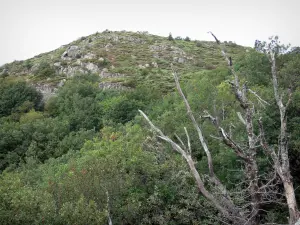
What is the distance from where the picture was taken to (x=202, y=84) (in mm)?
36375

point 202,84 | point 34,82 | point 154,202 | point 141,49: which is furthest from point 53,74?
point 154,202

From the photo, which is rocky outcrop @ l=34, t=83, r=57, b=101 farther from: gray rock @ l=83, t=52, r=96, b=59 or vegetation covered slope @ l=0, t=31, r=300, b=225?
gray rock @ l=83, t=52, r=96, b=59

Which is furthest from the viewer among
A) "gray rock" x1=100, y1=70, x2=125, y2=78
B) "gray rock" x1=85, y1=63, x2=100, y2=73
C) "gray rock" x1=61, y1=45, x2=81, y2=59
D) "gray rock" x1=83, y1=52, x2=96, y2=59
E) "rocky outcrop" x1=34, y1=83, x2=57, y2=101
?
"gray rock" x1=61, y1=45, x2=81, y2=59

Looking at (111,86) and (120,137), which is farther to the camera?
(111,86)

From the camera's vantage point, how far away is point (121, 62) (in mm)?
87312

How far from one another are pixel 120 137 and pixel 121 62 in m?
58.8

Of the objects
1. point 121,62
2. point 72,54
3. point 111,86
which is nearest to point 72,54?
point 72,54

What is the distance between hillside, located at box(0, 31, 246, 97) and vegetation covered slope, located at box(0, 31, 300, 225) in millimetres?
389

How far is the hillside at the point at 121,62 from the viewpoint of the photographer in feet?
234

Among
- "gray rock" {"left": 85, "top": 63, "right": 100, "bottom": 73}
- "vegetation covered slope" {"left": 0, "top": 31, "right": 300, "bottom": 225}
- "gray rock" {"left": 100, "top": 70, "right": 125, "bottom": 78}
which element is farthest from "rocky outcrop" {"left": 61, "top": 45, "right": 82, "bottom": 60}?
"gray rock" {"left": 100, "top": 70, "right": 125, "bottom": 78}

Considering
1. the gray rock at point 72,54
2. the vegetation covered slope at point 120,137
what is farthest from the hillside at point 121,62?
the vegetation covered slope at point 120,137

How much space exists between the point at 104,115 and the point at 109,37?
233 ft

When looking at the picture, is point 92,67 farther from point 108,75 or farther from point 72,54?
point 72,54

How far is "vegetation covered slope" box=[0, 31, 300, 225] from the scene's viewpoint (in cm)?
1452
